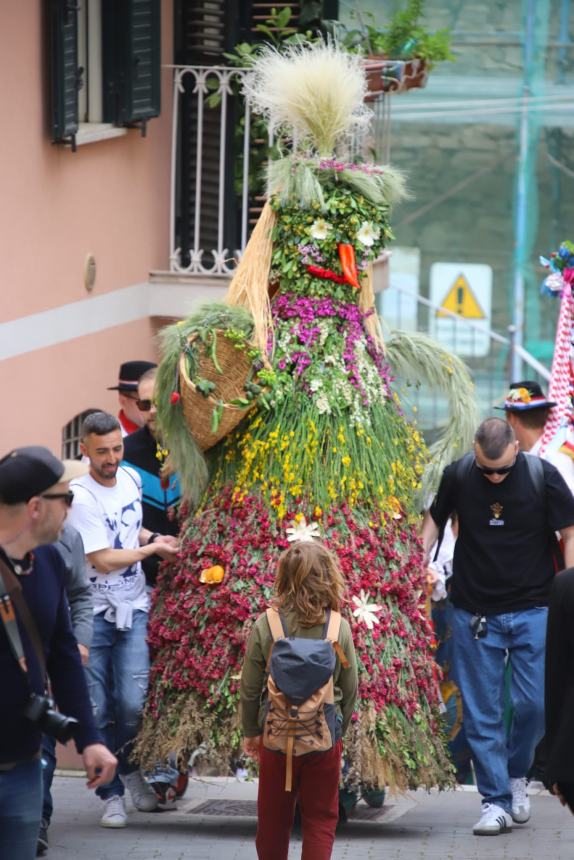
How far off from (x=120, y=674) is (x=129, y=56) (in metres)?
5.17

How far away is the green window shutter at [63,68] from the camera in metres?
9.52

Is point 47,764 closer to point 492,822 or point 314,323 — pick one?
point 492,822

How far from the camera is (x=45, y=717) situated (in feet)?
14.6

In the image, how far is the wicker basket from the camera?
6.90 metres

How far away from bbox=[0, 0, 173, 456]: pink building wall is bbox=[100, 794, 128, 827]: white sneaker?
2508 millimetres

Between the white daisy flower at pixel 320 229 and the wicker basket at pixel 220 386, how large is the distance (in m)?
0.56

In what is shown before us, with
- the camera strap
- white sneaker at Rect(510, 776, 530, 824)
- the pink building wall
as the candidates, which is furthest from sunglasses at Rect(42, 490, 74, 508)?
the pink building wall

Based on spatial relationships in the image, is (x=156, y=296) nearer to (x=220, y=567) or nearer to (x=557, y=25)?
(x=220, y=567)

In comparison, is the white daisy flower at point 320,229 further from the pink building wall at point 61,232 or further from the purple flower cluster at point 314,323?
the pink building wall at point 61,232

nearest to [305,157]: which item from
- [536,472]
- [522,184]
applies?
[536,472]

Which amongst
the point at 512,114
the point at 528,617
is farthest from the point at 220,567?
the point at 512,114

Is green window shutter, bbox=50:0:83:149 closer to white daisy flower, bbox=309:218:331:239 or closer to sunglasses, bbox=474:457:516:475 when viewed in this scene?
white daisy flower, bbox=309:218:331:239

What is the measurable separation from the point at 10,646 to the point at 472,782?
5670 mm

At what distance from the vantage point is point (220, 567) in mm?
6980
